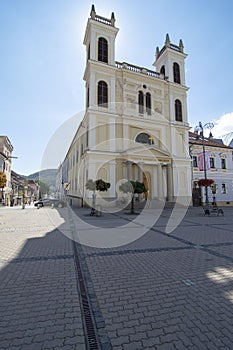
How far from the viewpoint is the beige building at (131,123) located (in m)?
23.3

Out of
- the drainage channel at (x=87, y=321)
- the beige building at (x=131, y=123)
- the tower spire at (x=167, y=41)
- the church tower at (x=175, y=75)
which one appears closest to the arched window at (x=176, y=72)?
the church tower at (x=175, y=75)

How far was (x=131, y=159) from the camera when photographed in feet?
75.9

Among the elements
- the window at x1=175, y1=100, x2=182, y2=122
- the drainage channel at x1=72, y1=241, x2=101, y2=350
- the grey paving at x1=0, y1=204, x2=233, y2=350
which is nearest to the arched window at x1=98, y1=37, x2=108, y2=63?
the window at x1=175, y1=100, x2=182, y2=122

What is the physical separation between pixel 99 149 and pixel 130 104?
851 cm

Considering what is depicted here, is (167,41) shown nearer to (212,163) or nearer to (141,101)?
(141,101)

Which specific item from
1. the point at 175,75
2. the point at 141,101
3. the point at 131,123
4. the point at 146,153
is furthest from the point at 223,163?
the point at 131,123

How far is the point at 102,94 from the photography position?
24.8 metres

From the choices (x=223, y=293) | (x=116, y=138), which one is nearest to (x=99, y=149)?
(x=116, y=138)

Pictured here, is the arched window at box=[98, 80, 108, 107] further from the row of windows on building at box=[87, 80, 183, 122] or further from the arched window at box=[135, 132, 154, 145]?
the arched window at box=[135, 132, 154, 145]

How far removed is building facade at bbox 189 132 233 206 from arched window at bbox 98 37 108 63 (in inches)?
708

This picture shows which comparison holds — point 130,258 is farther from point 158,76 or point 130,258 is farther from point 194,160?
point 158,76

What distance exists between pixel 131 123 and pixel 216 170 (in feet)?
54.1

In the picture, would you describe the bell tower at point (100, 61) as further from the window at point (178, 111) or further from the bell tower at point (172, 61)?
the window at point (178, 111)

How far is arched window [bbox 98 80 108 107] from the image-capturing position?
2463 centimetres
